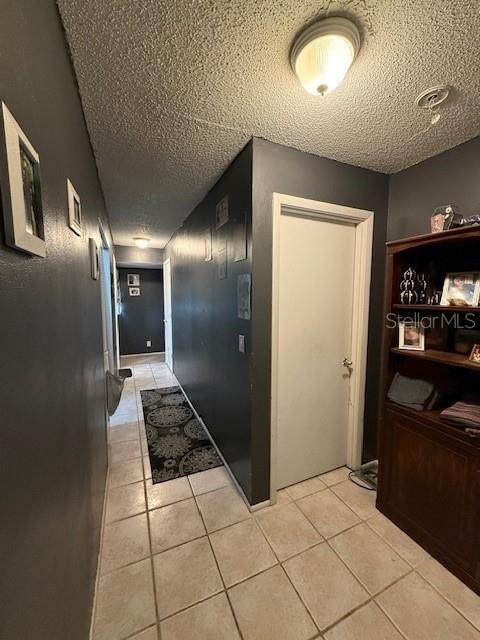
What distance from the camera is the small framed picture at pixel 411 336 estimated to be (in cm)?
165

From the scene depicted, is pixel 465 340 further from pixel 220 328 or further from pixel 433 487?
pixel 220 328

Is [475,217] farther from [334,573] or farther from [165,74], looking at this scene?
[334,573]

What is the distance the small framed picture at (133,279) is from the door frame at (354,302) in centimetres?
518

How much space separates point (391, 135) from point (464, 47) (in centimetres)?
55

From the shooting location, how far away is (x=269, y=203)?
5.34 ft

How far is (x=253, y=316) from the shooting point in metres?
1.66

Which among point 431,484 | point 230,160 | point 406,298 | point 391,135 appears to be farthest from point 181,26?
point 431,484

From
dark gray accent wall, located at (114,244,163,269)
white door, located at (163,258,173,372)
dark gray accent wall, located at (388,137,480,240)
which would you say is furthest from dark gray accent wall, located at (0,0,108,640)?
dark gray accent wall, located at (114,244,163,269)

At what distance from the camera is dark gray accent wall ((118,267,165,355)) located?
6129mm

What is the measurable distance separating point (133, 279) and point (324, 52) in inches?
231

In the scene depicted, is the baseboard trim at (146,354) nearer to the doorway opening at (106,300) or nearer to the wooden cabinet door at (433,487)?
the doorway opening at (106,300)

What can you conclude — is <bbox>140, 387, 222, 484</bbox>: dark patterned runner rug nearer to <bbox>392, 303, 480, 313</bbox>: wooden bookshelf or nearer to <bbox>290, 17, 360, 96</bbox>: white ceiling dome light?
<bbox>392, 303, 480, 313</bbox>: wooden bookshelf

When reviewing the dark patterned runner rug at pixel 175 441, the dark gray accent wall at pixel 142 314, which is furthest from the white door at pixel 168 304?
the dark patterned runner rug at pixel 175 441

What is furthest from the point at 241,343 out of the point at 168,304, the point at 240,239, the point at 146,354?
the point at 146,354
